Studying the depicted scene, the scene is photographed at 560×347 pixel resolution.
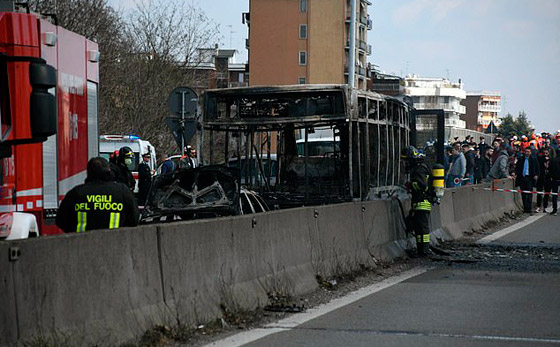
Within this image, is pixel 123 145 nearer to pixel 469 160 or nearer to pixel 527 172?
pixel 469 160

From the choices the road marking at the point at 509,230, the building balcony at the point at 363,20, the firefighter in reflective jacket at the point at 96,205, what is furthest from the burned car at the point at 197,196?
the building balcony at the point at 363,20

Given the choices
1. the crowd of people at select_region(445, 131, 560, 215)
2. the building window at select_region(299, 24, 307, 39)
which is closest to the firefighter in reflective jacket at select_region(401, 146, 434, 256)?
the crowd of people at select_region(445, 131, 560, 215)

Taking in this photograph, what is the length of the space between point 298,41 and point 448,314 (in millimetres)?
107553

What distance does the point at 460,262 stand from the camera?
17.0m

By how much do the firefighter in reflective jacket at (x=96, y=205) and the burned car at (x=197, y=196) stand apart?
4.88 m

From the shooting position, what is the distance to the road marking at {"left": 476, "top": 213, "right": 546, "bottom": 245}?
21994 millimetres

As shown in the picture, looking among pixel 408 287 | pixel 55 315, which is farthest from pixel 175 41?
pixel 55 315

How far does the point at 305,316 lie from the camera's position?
35.8 ft

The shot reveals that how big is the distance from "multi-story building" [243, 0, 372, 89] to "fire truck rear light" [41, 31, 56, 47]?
344ft

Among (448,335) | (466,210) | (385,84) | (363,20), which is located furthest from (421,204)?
(385,84)

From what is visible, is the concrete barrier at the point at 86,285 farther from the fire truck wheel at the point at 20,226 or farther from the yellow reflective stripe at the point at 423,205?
the yellow reflective stripe at the point at 423,205

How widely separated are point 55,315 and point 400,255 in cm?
1054

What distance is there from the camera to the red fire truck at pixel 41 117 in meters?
8.48

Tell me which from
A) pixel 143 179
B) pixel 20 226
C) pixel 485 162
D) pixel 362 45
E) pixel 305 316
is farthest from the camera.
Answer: pixel 362 45
